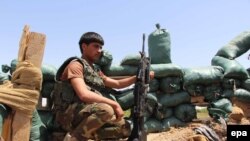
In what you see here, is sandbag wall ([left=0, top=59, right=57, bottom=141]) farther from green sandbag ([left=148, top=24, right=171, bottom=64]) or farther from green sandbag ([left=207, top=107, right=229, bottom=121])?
green sandbag ([left=207, top=107, right=229, bottom=121])

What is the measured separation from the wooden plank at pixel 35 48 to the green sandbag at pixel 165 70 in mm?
2192

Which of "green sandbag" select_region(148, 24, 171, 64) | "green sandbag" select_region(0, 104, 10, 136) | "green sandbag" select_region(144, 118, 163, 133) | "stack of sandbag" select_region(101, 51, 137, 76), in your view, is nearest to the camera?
"green sandbag" select_region(0, 104, 10, 136)

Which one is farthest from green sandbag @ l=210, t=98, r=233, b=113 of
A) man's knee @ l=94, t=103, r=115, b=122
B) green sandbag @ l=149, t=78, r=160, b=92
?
man's knee @ l=94, t=103, r=115, b=122

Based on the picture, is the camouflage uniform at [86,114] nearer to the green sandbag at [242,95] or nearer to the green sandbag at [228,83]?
the green sandbag at [228,83]

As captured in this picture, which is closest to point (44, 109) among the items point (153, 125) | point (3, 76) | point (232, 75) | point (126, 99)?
point (3, 76)

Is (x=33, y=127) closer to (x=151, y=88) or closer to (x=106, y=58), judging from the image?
(x=106, y=58)

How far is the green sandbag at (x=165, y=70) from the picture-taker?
437 centimetres

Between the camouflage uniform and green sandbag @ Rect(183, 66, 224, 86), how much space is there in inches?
78.9

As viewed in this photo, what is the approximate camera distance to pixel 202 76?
178 inches

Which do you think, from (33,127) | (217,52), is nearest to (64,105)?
(33,127)

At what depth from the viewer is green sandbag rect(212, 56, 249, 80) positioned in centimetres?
490

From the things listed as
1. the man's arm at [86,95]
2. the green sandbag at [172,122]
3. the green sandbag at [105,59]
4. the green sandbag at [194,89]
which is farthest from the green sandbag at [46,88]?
the green sandbag at [194,89]

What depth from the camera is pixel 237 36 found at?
18.1 feet

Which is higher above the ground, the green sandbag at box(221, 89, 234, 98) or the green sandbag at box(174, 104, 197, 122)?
the green sandbag at box(221, 89, 234, 98)
